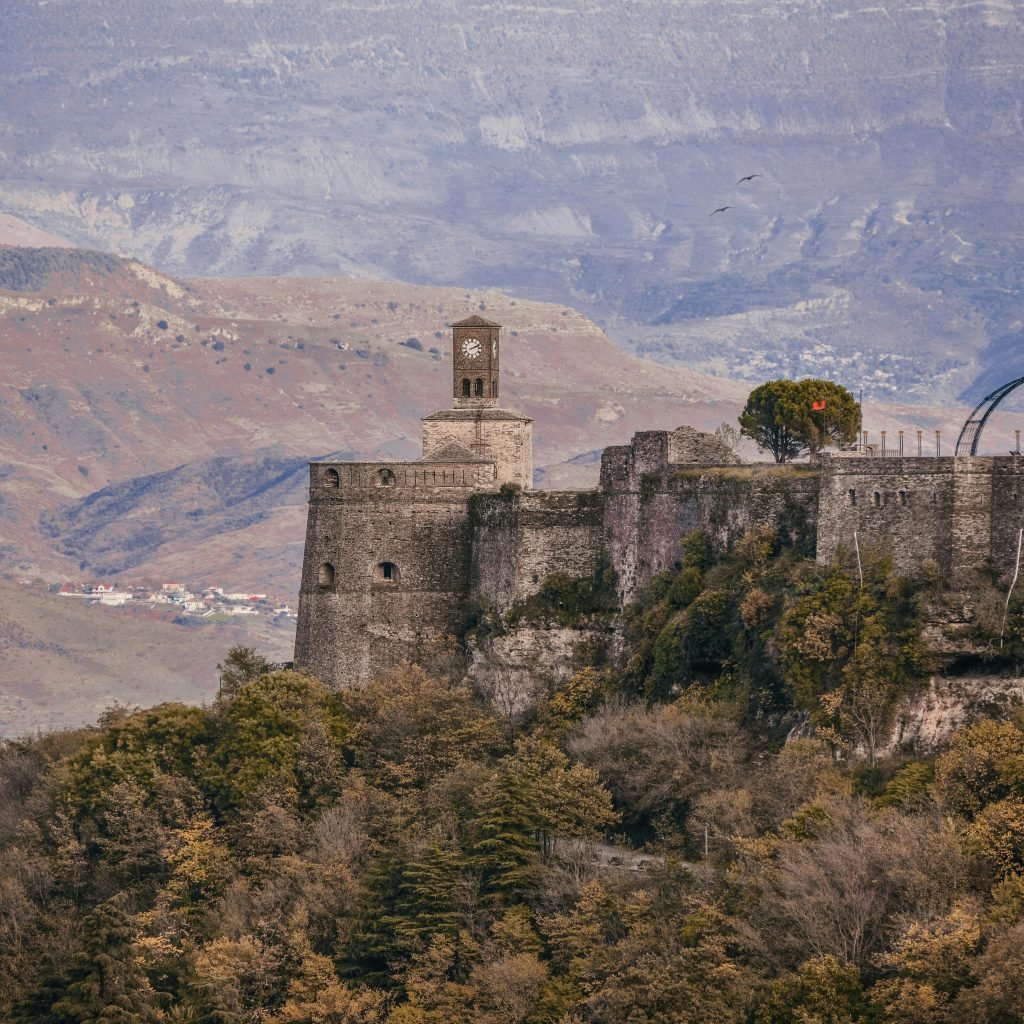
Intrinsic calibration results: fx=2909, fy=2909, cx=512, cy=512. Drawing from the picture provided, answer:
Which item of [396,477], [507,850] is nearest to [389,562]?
[396,477]

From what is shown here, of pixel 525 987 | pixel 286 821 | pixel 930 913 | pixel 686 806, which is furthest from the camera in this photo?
pixel 286 821

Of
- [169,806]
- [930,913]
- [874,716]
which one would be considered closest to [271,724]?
[169,806]

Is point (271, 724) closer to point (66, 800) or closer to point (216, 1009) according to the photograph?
point (66, 800)

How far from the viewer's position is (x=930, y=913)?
225 ft

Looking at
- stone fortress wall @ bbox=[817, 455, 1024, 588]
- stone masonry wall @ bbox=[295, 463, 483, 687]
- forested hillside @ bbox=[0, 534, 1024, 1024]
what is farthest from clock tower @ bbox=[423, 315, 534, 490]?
stone fortress wall @ bbox=[817, 455, 1024, 588]

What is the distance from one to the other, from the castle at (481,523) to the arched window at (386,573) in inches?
1.4

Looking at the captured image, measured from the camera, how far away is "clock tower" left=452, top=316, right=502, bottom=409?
10850 cm

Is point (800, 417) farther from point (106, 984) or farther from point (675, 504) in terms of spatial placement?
point (106, 984)

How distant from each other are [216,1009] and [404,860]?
683 cm

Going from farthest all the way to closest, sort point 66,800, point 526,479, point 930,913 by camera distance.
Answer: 1. point 526,479
2. point 66,800
3. point 930,913

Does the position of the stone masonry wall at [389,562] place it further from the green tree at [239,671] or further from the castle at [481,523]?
the green tree at [239,671]

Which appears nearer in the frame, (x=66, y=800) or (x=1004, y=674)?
(x=1004, y=674)

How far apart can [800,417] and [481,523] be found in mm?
11794

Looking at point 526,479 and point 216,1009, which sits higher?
point 526,479
